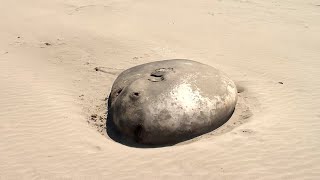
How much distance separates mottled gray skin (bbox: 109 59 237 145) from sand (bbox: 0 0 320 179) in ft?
0.76

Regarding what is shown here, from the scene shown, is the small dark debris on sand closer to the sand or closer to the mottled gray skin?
the sand

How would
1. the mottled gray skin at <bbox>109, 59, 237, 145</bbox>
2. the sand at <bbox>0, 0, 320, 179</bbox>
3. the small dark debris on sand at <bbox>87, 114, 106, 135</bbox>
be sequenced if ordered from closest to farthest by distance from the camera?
the sand at <bbox>0, 0, 320, 179</bbox>
the mottled gray skin at <bbox>109, 59, 237, 145</bbox>
the small dark debris on sand at <bbox>87, 114, 106, 135</bbox>

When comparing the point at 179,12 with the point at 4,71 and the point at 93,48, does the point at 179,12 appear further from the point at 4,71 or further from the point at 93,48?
the point at 4,71

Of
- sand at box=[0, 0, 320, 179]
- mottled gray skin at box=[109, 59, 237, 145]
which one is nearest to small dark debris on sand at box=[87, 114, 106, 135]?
sand at box=[0, 0, 320, 179]

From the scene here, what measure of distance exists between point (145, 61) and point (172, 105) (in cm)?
366

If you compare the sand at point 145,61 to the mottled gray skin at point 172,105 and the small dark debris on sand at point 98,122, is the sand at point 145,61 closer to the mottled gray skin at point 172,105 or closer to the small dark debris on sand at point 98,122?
the small dark debris on sand at point 98,122

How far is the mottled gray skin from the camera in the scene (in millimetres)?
5746

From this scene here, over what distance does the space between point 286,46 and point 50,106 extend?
6185mm

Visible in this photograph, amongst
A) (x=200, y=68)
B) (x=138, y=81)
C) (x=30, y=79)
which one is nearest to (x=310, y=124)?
(x=200, y=68)

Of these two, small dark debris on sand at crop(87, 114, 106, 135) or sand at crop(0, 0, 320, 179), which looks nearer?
sand at crop(0, 0, 320, 179)

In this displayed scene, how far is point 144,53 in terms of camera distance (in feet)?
32.2

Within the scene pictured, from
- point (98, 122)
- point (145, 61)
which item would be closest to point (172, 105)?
point (98, 122)

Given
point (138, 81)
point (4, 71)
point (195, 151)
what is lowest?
point (4, 71)

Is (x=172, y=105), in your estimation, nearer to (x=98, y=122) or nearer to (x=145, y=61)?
(x=98, y=122)
